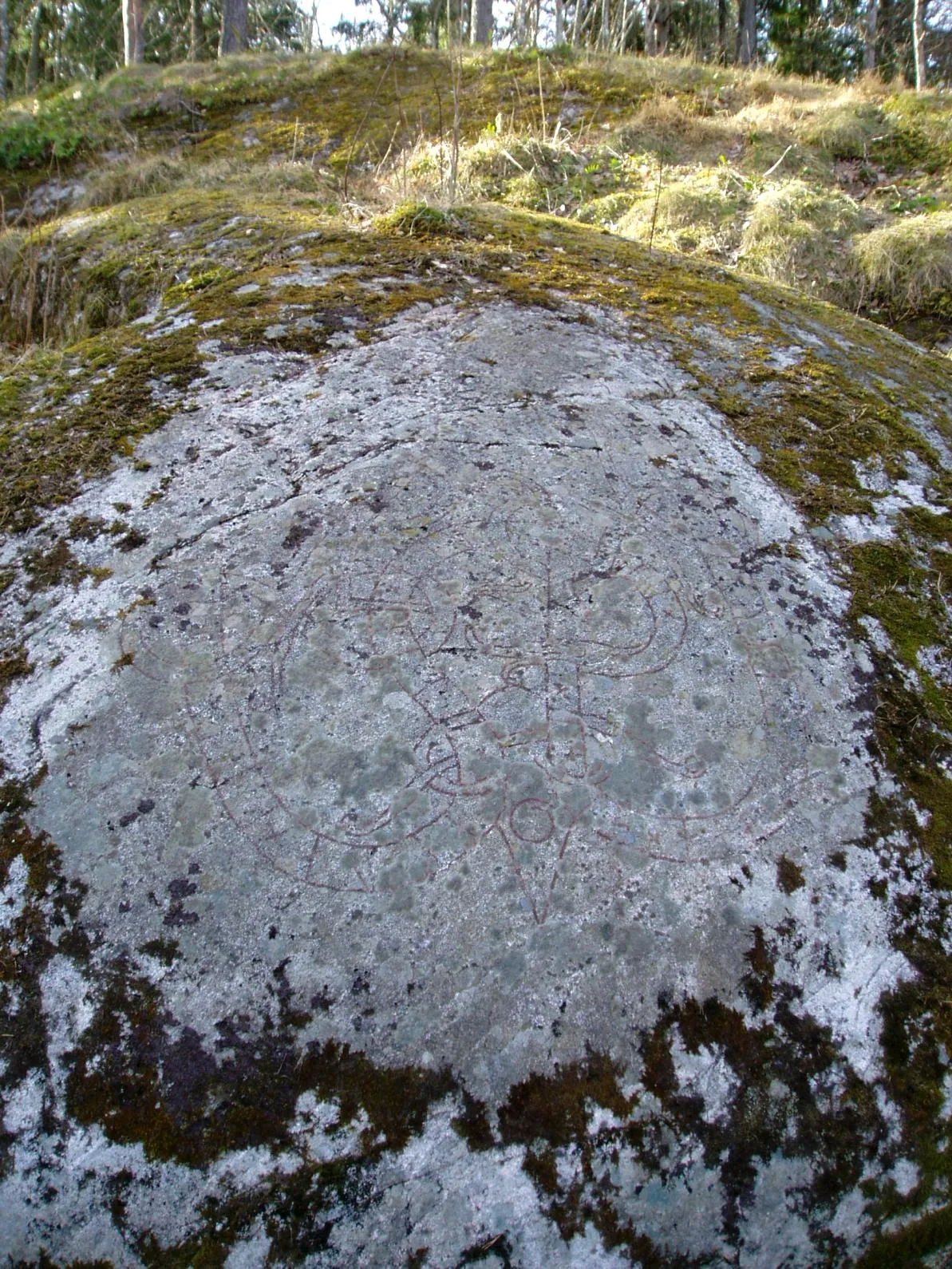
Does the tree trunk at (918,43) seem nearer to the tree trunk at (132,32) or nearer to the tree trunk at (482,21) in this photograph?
the tree trunk at (482,21)

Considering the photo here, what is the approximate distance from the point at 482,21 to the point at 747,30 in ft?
22.4

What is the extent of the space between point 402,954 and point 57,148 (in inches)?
343

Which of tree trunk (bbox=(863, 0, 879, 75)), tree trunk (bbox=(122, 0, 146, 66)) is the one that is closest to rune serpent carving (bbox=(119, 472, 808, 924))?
tree trunk (bbox=(122, 0, 146, 66))

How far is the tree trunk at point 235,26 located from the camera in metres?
12.8

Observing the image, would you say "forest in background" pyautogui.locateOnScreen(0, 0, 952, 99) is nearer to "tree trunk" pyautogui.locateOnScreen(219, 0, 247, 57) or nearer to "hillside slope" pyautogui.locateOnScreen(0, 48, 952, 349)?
"tree trunk" pyautogui.locateOnScreen(219, 0, 247, 57)

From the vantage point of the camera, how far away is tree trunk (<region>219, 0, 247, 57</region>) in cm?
1280

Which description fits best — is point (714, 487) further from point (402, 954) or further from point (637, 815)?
point (402, 954)

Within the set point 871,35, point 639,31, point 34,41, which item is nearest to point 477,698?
point 639,31

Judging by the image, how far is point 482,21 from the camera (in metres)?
13.3

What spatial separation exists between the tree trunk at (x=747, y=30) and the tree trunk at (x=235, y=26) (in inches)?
381

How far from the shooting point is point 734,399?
305 centimetres

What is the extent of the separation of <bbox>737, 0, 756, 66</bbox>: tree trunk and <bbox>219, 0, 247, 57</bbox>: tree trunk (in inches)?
381

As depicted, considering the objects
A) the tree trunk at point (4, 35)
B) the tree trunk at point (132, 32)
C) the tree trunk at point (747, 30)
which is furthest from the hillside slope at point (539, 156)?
the tree trunk at point (747, 30)

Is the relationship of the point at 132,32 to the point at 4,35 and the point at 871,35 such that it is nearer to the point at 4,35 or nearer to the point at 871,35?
the point at 4,35
